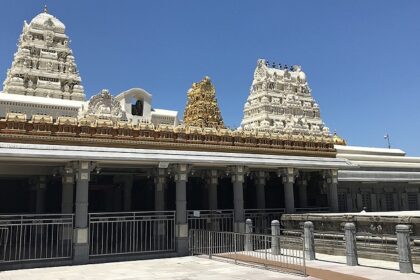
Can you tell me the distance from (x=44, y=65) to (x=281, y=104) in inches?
1641

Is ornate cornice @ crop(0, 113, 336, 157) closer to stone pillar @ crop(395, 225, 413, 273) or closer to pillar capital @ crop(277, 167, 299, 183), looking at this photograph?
pillar capital @ crop(277, 167, 299, 183)

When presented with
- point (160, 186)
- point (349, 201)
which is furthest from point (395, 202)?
point (160, 186)

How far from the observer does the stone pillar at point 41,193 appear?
2325 cm

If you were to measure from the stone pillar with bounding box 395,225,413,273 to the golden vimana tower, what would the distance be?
2066cm

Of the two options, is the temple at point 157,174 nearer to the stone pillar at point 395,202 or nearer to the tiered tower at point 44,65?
the stone pillar at point 395,202

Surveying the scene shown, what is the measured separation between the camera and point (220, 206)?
2809 cm

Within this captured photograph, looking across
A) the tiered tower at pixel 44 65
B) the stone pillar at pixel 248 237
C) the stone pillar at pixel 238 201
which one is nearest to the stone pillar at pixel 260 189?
the stone pillar at pixel 238 201

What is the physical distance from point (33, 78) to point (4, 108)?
40.8 ft

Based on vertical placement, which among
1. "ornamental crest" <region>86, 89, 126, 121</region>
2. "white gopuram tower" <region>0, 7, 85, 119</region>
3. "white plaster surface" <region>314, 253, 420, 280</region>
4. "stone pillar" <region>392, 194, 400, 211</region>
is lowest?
"white plaster surface" <region>314, 253, 420, 280</region>

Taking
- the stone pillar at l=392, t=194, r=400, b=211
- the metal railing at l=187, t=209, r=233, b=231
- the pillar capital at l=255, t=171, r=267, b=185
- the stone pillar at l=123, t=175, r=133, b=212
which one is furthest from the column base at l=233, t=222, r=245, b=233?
the stone pillar at l=392, t=194, r=400, b=211

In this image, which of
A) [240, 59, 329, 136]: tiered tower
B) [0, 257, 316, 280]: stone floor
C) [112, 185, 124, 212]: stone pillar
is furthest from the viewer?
[240, 59, 329, 136]: tiered tower

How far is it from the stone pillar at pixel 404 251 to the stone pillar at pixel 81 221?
12152mm

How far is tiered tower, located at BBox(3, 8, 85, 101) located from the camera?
47125 millimetres

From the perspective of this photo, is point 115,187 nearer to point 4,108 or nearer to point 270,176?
point 270,176
